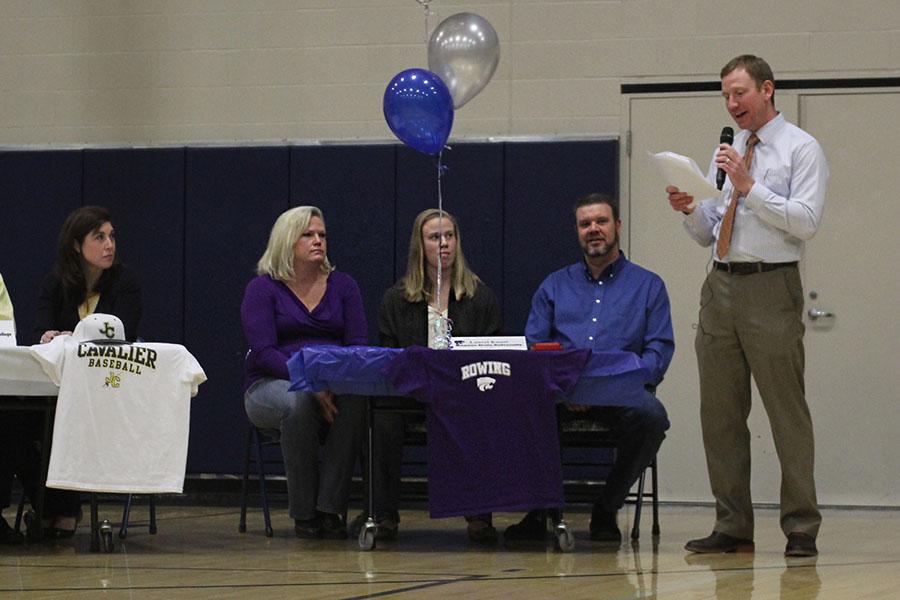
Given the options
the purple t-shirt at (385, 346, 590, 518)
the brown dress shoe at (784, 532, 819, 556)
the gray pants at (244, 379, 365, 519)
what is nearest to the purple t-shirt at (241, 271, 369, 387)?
the gray pants at (244, 379, 365, 519)

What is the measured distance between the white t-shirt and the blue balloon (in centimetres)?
126

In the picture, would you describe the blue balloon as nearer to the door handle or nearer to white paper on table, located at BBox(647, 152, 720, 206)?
white paper on table, located at BBox(647, 152, 720, 206)

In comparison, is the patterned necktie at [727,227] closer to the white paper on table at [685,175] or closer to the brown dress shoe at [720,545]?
the white paper on table at [685,175]

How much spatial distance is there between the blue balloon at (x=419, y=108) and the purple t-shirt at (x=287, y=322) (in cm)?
70

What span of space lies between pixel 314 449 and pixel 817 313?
2.96m

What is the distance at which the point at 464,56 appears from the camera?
19.0 feet

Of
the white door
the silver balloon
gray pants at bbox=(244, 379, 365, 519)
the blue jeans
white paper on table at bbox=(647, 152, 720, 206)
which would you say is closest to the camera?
white paper on table at bbox=(647, 152, 720, 206)

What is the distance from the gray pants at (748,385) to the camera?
453 cm

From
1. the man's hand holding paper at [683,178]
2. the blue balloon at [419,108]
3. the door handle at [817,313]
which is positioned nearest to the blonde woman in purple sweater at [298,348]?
the blue balloon at [419,108]

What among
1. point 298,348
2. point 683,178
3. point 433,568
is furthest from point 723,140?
point 298,348

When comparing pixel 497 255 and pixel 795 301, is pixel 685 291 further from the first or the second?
pixel 795 301

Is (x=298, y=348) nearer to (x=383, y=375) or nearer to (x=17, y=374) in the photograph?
(x=383, y=375)

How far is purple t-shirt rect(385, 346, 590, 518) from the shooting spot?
15.0 feet

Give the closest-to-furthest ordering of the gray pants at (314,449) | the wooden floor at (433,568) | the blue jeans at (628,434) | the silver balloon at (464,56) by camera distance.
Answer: the wooden floor at (433,568) → the blue jeans at (628,434) → the gray pants at (314,449) → the silver balloon at (464,56)
